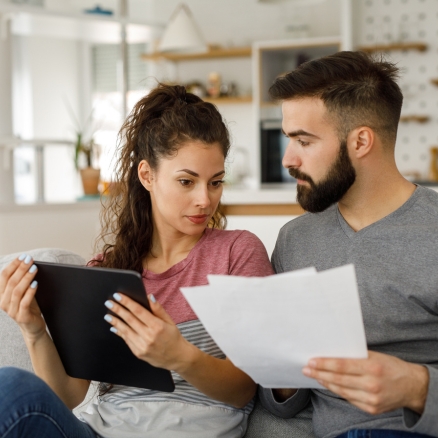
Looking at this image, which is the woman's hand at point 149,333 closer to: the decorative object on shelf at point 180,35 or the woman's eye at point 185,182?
the woman's eye at point 185,182

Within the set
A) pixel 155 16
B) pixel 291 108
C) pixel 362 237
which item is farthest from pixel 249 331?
pixel 155 16

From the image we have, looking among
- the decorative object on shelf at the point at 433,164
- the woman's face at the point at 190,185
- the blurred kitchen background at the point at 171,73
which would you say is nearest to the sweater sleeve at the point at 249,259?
the woman's face at the point at 190,185

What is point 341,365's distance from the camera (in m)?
1.07

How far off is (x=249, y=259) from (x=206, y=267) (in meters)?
0.11

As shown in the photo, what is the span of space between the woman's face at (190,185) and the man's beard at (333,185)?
0.21 m

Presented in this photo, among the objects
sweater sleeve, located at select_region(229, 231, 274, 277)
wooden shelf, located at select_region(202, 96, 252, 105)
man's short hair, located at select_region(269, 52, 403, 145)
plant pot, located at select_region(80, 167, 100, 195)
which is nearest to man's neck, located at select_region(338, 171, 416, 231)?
man's short hair, located at select_region(269, 52, 403, 145)

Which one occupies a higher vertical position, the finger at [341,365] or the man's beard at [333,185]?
the man's beard at [333,185]

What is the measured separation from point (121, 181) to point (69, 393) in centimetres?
56

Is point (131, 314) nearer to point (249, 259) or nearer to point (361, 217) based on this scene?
point (249, 259)

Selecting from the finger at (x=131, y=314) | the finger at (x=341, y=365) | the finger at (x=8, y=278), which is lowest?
the finger at (x=341, y=365)

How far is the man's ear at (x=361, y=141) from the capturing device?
1.54 m

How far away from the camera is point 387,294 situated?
4.60ft

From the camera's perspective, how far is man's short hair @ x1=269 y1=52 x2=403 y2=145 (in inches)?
60.4

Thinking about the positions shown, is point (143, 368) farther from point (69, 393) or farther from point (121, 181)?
point (121, 181)
